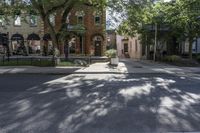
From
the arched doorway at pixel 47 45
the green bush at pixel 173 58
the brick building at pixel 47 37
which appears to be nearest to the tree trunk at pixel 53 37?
the green bush at pixel 173 58

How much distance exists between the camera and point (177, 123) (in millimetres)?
7719

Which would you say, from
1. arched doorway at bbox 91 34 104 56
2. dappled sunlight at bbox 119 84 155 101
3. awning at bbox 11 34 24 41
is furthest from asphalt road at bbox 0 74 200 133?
awning at bbox 11 34 24 41

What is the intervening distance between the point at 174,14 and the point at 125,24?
445 centimetres

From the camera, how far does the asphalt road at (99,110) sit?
7.39 meters

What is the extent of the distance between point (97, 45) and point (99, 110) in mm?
37223

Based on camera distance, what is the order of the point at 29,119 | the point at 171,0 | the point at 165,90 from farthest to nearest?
the point at 171,0
the point at 165,90
the point at 29,119

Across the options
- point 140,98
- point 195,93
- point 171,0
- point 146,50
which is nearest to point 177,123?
point 140,98

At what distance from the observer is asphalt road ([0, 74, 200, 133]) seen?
24.2ft

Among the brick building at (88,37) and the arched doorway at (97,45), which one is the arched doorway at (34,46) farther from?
the arched doorway at (97,45)

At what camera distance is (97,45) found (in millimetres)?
46344

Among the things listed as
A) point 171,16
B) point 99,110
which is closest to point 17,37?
point 171,16

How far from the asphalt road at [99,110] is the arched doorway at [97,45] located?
32.7 m

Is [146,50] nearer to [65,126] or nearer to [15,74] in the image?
[15,74]

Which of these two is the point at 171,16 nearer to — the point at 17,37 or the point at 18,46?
the point at 17,37
